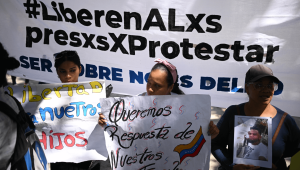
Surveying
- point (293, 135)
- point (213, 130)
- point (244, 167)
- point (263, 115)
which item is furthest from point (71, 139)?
point (293, 135)

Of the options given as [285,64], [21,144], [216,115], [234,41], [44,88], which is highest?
[234,41]

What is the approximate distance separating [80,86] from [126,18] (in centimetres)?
116

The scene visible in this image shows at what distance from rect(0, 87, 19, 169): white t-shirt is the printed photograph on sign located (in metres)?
1.48

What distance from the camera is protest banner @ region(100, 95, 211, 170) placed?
6.32 ft

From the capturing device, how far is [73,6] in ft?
10.3

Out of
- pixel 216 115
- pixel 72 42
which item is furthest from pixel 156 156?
pixel 216 115

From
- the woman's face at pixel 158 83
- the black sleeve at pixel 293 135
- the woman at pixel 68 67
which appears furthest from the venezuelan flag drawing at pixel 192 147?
the woman at pixel 68 67

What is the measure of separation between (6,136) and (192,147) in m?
1.26

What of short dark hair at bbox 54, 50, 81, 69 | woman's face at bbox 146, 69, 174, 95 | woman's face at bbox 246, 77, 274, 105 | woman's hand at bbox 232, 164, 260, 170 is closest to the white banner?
short dark hair at bbox 54, 50, 81, 69

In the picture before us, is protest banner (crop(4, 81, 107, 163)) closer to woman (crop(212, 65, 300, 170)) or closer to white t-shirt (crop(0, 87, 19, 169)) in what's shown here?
white t-shirt (crop(0, 87, 19, 169))

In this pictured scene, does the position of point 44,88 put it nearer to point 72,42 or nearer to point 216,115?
point 72,42

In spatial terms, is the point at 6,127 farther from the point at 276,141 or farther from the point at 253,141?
the point at 276,141

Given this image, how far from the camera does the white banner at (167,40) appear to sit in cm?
268

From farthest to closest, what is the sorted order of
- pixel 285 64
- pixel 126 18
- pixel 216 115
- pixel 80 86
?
pixel 216 115
pixel 126 18
pixel 285 64
pixel 80 86
